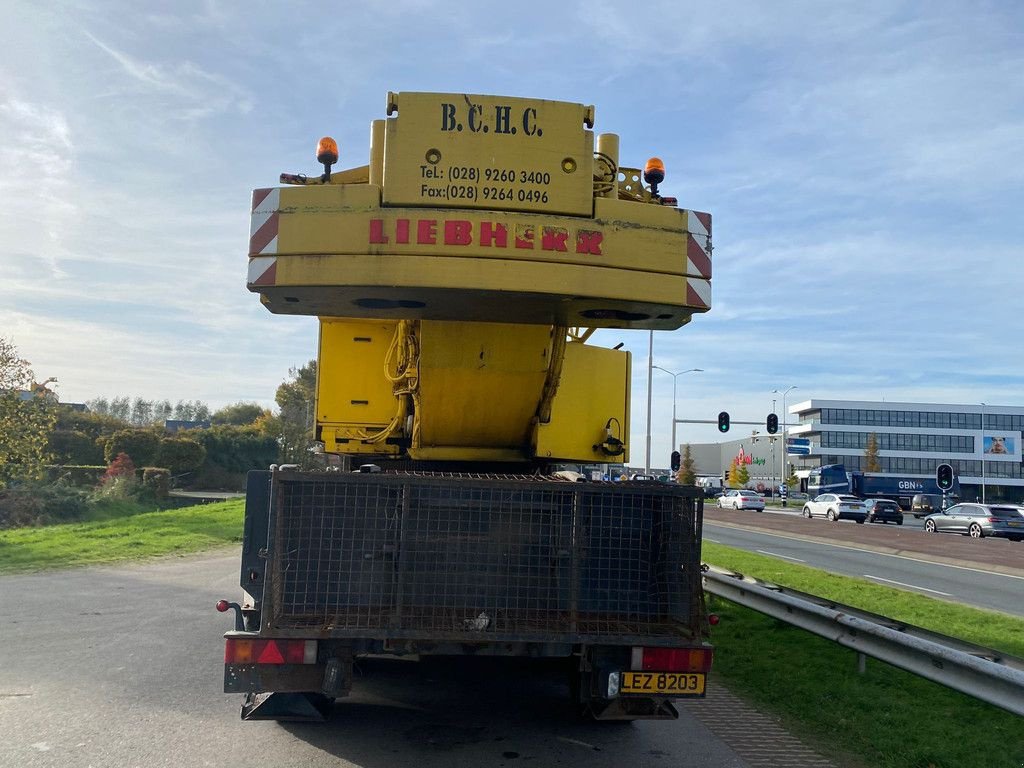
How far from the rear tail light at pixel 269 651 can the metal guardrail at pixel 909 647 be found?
12.9 ft

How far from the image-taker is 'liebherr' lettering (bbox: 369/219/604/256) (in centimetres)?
477

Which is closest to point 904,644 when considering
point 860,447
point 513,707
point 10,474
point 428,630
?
point 513,707

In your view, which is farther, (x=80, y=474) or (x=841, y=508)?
(x=841, y=508)

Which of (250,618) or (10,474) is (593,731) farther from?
(10,474)

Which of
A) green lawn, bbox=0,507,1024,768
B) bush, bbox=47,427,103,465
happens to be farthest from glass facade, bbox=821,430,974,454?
green lawn, bbox=0,507,1024,768

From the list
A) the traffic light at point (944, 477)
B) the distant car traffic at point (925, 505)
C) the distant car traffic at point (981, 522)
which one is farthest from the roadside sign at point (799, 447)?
the distant car traffic at point (981, 522)

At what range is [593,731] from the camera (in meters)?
5.94

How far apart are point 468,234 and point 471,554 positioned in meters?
1.86

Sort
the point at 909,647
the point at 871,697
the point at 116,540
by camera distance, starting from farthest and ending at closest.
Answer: the point at 116,540, the point at 871,697, the point at 909,647

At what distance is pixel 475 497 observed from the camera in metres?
4.93

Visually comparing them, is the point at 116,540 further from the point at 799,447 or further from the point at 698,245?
the point at 799,447

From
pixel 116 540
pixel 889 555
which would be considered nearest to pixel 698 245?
pixel 116 540

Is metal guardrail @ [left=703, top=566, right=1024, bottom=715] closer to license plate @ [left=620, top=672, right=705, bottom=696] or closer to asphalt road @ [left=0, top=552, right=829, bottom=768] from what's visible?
asphalt road @ [left=0, top=552, right=829, bottom=768]

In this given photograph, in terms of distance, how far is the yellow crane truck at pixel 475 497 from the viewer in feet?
15.6
